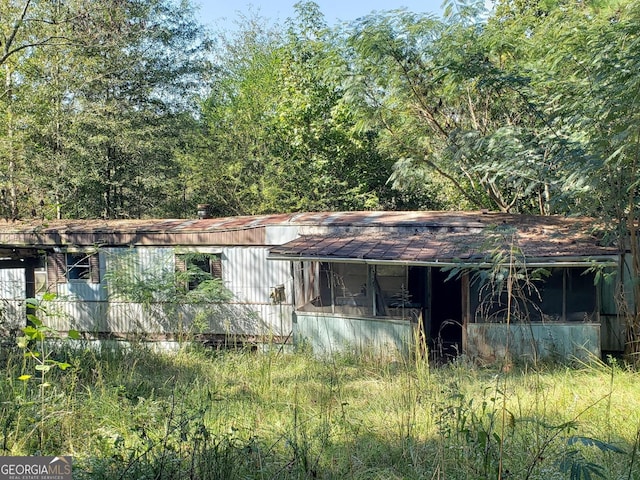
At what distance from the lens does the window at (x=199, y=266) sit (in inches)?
Answer: 449

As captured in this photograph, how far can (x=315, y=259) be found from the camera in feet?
30.3

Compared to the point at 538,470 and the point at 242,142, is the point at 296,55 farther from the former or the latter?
the point at 538,470

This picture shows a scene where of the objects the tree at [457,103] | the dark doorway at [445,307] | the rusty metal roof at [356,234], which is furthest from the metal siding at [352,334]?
the tree at [457,103]

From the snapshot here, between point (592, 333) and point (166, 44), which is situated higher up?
point (166, 44)

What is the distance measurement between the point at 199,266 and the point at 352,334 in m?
4.56

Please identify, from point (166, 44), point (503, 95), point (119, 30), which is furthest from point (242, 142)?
point (503, 95)

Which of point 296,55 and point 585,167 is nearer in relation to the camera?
point 585,167

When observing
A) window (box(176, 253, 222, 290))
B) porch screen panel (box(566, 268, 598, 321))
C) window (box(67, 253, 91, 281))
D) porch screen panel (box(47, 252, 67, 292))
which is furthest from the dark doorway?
porch screen panel (box(47, 252, 67, 292))

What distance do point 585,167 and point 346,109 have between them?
11.1 metres

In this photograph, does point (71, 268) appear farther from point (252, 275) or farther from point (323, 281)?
point (323, 281)

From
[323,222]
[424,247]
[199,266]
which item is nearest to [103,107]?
[199,266]

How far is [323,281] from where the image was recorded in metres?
10.2

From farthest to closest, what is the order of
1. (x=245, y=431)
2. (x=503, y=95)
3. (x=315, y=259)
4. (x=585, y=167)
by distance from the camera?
(x=503, y=95) → (x=315, y=259) → (x=585, y=167) → (x=245, y=431)

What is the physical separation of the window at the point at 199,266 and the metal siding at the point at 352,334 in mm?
2763
